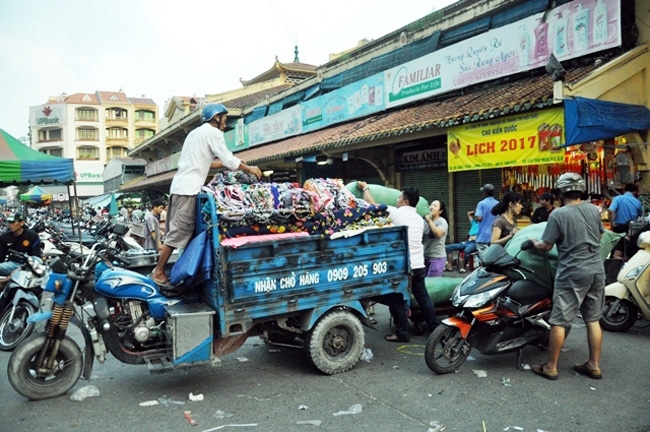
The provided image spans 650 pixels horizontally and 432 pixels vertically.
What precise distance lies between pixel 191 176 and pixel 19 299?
9.59ft

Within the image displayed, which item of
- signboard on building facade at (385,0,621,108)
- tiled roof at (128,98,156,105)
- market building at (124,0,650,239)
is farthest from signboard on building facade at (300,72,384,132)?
tiled roof at (128,98,156,105)

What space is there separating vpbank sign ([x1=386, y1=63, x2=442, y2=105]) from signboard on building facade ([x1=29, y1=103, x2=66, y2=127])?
7283 centimetres

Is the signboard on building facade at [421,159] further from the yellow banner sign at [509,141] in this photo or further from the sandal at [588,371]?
the sandal at [588,371]

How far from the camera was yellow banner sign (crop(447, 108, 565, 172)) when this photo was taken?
8.38 meters

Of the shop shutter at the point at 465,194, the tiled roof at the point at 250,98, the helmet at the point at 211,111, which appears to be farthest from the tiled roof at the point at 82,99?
the helmet at the point at 211,111

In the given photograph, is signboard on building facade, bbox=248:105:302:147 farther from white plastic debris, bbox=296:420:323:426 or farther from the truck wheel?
white plastic debris, bbox=296:420:323:426

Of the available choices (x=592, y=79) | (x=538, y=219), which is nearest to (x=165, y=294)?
(x=538, y=219)

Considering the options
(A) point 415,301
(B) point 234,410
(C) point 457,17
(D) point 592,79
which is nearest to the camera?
(B) point 234,410

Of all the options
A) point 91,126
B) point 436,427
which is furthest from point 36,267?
point 91,126

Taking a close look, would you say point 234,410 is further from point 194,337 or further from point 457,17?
point 457,17

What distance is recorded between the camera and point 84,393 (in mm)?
4305

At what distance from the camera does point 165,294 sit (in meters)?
4.59

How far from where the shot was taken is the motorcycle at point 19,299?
5.89m

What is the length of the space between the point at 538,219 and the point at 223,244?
18.9 feet
